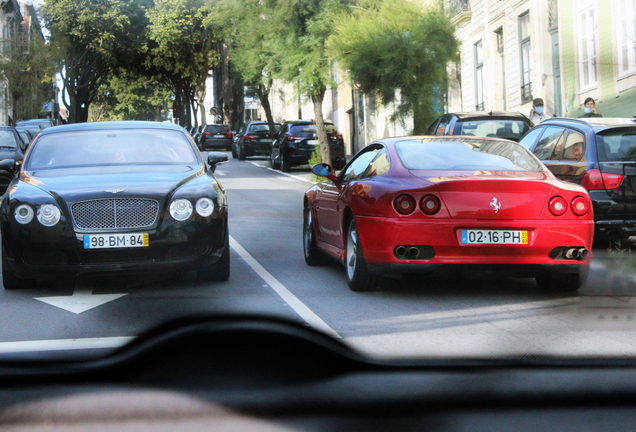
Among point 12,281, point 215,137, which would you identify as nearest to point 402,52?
point 12,281

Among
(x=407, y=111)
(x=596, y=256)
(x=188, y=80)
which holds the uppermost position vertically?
(x=188, y=80)

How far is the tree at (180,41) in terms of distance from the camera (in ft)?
178

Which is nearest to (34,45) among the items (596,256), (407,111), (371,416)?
(407,111)

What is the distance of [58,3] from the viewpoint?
171ft

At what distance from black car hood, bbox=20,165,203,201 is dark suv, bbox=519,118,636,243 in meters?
4.14

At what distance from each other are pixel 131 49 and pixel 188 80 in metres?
7.81

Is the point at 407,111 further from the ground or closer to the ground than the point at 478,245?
further from the ground

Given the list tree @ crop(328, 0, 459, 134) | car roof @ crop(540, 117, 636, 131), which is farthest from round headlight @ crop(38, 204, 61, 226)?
tree @ crop(328, 0, 459, 134)

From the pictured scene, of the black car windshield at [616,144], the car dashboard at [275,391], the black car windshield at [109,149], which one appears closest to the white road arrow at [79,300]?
the black car windshield at [109,149]

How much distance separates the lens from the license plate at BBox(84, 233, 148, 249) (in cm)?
655

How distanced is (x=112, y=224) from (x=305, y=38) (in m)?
18.1

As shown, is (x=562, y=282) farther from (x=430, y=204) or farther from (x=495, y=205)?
(x=430, y=204)

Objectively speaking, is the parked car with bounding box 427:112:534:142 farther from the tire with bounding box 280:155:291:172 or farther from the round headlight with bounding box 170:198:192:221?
the tire with bounding box 280:155:291:172

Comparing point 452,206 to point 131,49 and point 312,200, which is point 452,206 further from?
point 131,49
